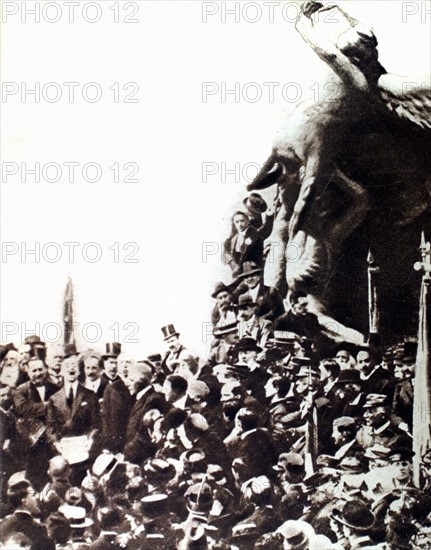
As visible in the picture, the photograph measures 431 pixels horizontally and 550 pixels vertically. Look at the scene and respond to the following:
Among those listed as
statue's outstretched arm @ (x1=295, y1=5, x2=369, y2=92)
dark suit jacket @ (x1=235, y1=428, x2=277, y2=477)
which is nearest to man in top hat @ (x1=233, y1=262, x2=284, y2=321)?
dark suit jacket @ (x1=235, y1=428, x2=277, y2=477)

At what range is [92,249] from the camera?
2152 millimetres

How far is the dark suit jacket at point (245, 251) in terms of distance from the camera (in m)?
2.15

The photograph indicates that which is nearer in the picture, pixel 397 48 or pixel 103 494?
pixel 103 494

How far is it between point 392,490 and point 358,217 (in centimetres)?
94

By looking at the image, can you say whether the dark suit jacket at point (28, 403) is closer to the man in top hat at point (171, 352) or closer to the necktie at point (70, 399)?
the necktie at point (70, 399)

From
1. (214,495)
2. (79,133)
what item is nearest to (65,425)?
(214,495)

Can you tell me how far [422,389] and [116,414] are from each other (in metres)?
1.05

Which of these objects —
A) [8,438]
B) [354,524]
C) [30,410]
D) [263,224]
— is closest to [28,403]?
[30,410]

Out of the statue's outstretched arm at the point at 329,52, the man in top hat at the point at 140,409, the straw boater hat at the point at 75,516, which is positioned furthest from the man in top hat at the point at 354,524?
the statue's outstretched arm at the point at 329,52

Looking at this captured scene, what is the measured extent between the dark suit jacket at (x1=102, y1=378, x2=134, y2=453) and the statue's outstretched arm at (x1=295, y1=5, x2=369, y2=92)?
131cm

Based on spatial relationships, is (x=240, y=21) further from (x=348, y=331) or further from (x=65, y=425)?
(x=65, y=425)

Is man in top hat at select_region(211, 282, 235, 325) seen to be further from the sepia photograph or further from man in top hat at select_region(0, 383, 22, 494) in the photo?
man in top hat at select_region(0, 383, 22, 494)

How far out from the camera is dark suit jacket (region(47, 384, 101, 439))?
2.10 metres

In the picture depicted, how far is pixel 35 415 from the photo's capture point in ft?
6.88
